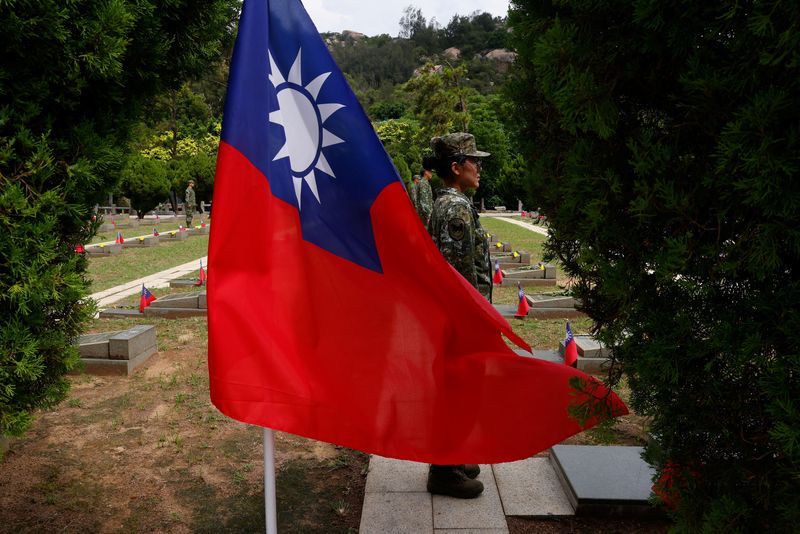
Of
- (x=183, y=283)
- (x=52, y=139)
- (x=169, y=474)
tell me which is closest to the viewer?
(x=52, y=139)

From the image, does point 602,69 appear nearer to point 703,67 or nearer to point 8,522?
point 703,67

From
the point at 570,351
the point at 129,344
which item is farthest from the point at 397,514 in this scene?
the point at 129,344

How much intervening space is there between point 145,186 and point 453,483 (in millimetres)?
28496

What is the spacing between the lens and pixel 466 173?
3.95 meters

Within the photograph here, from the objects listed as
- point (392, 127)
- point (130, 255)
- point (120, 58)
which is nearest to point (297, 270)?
Result: point (120, 58)

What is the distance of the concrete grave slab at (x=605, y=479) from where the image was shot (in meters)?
3.41

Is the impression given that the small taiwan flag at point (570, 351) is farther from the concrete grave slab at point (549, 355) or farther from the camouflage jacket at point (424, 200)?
the camouflage jacket at point (424, 200)

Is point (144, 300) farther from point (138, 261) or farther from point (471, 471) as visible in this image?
point (138, 261)

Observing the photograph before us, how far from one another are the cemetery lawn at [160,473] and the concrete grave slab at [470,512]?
50 centimetres

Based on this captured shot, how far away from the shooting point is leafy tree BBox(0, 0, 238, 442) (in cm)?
242

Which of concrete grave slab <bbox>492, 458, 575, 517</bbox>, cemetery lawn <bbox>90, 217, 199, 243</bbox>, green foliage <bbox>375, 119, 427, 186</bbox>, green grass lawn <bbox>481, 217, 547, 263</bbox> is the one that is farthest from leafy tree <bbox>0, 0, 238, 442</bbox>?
green foliage <bbox>375, 119, 427, 186</bbox>

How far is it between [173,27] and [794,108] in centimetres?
284

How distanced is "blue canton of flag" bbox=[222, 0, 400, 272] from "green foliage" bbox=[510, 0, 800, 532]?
2.57 feet

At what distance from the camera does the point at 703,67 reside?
168 cm
